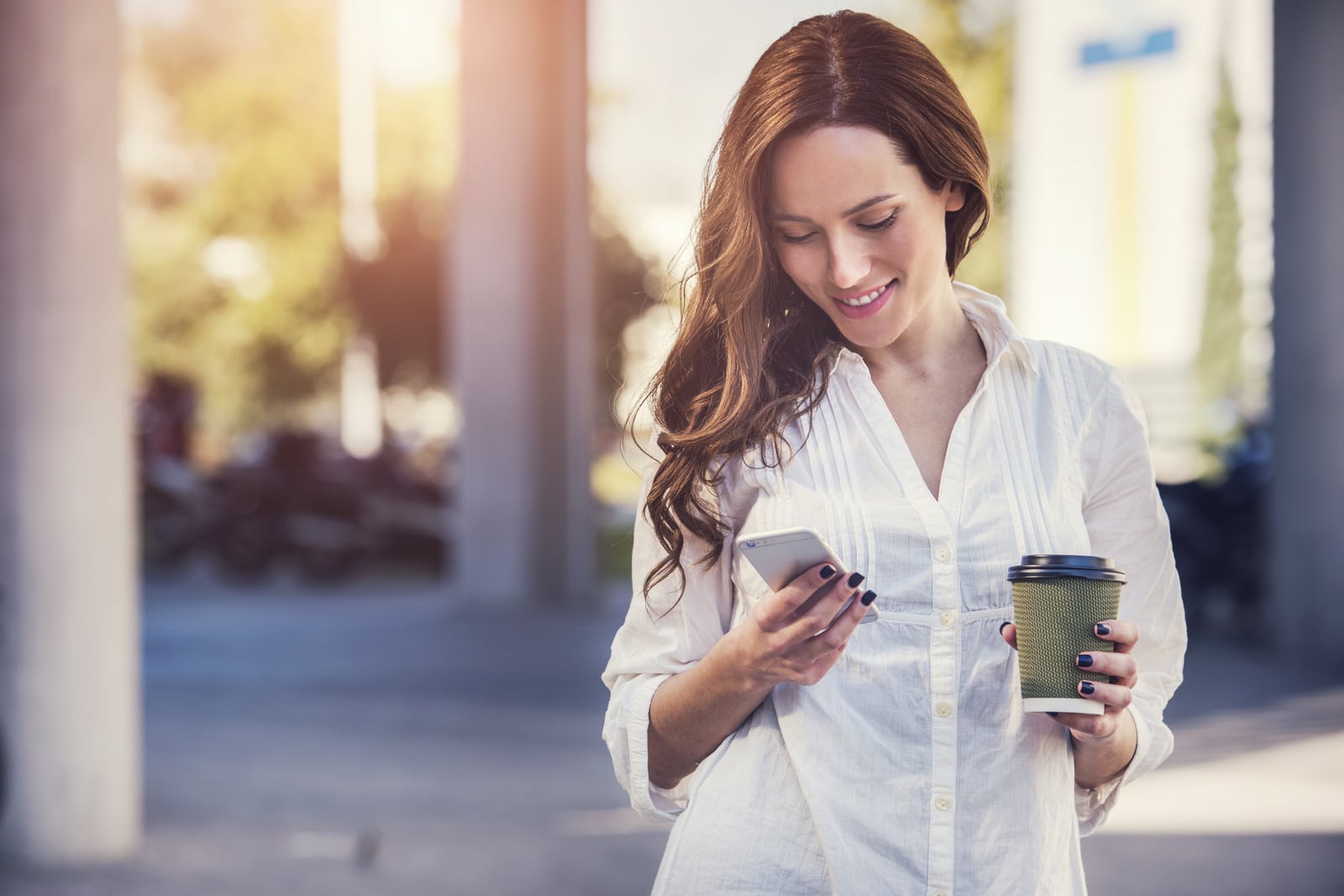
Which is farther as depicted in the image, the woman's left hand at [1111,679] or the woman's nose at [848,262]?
the woman's nose at [848,262]

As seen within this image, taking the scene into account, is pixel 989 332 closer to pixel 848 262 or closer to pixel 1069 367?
pixel 1069 367

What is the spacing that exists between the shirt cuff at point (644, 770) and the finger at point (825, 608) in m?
0.32

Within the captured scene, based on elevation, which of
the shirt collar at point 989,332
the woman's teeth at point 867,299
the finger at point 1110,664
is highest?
the woman's teeth at point 867,299

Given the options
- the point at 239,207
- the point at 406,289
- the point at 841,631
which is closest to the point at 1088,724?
the point at 841,631

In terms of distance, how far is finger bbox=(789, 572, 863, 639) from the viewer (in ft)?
5.02

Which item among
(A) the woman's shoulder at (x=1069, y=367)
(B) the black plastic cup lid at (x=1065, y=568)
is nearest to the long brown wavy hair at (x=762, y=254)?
(A) the woman's shoulder at (x=1069, y=367)

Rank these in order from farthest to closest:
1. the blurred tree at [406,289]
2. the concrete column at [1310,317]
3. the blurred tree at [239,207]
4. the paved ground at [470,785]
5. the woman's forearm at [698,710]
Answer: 1. the blurred tree at [239,207]
2. the blurred tree at [406,289]
3. the concrete column at [1310,317]
4. the paved ground at [470,785]
5. the woman's forearm at [698,710]

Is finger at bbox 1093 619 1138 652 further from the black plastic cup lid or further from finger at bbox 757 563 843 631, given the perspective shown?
finger at bbox 757 563 843 631

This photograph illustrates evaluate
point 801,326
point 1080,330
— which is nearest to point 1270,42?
point 801,326

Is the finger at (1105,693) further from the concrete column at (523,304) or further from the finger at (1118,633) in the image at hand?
the concrete column at (523,304)

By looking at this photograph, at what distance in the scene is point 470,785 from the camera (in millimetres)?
6383

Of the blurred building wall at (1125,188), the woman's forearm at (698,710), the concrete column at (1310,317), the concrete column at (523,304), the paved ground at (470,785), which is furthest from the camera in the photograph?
the blurred building wall at (1125,188)

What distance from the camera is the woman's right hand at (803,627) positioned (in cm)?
153

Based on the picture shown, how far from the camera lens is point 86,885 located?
5.00m
